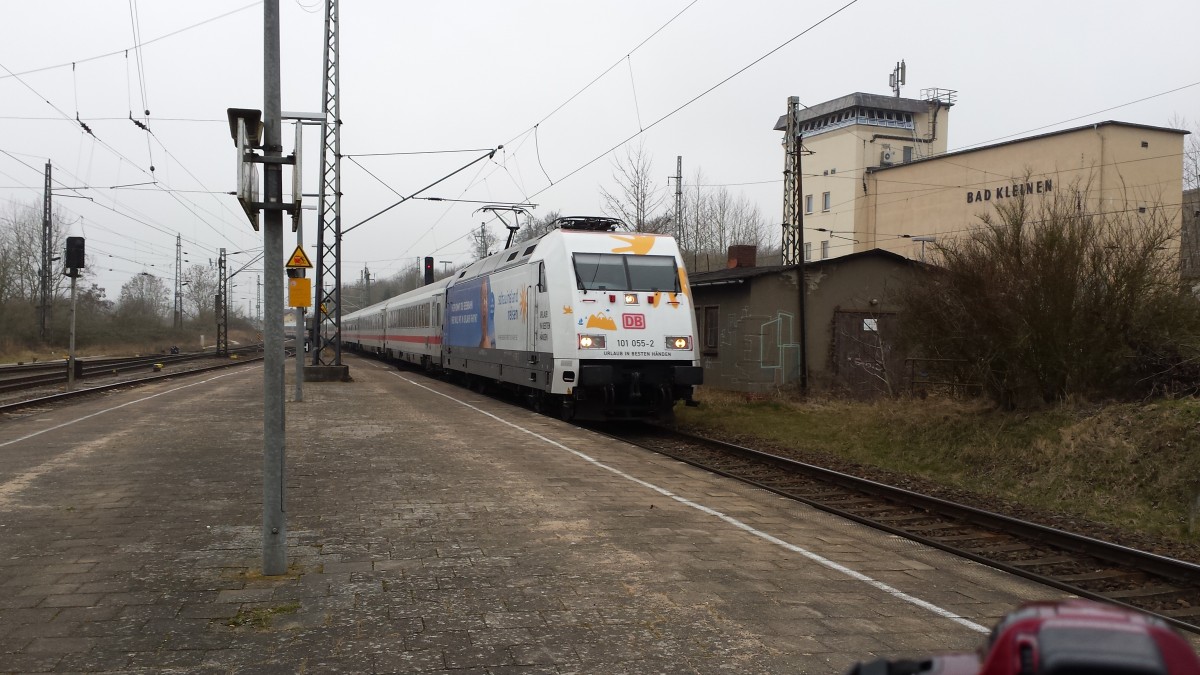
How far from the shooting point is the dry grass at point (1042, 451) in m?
9.12

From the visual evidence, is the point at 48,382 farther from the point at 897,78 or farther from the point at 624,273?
the point at 897,78

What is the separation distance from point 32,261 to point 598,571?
5961 cm

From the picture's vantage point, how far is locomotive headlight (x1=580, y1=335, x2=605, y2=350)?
46.4 feet

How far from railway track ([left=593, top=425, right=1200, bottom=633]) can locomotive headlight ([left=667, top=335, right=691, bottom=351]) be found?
3.28m

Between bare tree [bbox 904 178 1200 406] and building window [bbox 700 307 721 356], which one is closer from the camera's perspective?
bare tree [bbox 904 178 1200 406]

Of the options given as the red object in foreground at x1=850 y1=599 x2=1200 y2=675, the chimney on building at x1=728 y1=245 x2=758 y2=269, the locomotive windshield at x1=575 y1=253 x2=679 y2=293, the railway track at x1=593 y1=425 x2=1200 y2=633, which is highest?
the chimney on building at x1=728 y1=245 x2=758 y2=269

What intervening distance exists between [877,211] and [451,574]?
52.1m

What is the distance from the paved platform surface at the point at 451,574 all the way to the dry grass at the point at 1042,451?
11.1ft

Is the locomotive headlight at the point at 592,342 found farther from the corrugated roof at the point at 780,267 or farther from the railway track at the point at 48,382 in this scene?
the railway track at the point at 48,382

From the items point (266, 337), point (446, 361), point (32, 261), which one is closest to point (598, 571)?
point (266, 337)

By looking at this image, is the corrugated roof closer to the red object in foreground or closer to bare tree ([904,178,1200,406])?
bare tree ([904,178,1200,406])

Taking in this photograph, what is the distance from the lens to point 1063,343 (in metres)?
11.9

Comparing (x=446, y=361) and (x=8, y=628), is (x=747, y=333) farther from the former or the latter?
(x=8, y=628)

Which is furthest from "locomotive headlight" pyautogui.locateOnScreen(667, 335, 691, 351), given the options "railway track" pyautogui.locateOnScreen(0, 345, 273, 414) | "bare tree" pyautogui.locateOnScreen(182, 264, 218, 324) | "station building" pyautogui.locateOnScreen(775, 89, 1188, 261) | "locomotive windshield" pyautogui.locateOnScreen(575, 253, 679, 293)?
"bare tree" pyautogui.locateOnScreen(182, 264, 218, 324)
